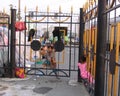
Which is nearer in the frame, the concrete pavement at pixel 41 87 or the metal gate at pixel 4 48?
the concrete pavement at pixel 41 87

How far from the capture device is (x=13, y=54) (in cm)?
912

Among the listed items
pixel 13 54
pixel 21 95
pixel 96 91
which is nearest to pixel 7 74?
pixel 13 54

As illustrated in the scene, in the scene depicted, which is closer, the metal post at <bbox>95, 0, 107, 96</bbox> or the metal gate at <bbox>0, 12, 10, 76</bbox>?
the metal post at <bbox>95, 0, 107, 96</bbox>

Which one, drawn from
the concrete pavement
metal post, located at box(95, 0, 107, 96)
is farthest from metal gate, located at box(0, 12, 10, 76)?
metal post, located at box(95, 0, 107, 96)

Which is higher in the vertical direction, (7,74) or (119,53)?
(119,53)

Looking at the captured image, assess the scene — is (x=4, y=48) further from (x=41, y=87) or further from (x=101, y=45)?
(x=101, y=45)

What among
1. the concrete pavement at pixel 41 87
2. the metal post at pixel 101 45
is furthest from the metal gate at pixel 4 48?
the metal post at pixel 101 45

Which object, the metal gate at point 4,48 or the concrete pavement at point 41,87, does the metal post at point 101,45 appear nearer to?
the concrete pavement at point 41,87

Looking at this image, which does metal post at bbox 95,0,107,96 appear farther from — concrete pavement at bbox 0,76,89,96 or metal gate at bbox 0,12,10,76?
metal gate at bbox 0,12,10,76

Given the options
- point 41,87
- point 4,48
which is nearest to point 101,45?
point 41,87

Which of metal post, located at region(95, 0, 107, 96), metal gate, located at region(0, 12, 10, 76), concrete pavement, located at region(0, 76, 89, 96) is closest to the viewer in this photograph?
metal post, located at region(95, 0, 107, 96)

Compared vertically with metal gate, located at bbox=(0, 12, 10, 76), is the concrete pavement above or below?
below

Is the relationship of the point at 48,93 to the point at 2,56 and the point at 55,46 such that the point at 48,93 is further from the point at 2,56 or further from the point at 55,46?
the point at 2,56

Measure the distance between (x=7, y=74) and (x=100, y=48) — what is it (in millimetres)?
4790
